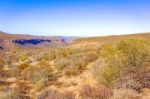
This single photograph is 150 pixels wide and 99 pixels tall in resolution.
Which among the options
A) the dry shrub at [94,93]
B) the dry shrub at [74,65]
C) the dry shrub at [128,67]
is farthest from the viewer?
the dry shrub at [74,65]

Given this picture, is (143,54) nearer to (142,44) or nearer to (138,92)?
(142,44)

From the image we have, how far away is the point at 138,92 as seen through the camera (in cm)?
993

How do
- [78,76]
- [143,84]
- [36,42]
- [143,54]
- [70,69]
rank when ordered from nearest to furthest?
[143,84], [143,54], [78,76], [70,69], [36,42]

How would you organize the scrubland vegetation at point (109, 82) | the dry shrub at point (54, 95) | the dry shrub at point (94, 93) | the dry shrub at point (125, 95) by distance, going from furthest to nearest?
the dry shrub at point (54, 95), the scrubland vegetation at point (109, 82), the dry shrub at point (94, 93), the dry shrub at point (125, 95)

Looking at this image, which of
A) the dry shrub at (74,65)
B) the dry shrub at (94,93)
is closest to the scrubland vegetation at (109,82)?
the dry shrub at (94,93)

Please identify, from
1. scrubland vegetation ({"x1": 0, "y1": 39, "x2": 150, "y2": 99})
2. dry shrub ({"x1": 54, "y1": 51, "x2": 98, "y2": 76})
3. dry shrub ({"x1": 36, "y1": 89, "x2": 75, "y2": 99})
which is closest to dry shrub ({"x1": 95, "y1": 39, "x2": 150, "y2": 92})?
scrubland vegetation ({"x1": 0, "y1": 39, "x2": 150, "y2": 99})

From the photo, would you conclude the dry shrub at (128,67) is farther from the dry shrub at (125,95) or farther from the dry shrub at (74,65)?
the dry shrub at (74,65)

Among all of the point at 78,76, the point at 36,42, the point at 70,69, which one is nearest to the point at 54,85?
the point at 78,76

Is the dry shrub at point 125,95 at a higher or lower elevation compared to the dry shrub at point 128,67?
lower

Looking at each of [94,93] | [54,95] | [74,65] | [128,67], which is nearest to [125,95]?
[94,93]

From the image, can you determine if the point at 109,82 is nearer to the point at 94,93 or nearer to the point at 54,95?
the point at 94,93

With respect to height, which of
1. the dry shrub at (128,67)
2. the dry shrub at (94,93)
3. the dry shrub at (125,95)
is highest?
the dry shrub at (128,67)

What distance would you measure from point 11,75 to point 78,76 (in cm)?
524

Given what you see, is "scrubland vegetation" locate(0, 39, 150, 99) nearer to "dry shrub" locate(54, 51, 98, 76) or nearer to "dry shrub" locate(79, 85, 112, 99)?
"dry shrub" locate(79, 85, 112, 99)
